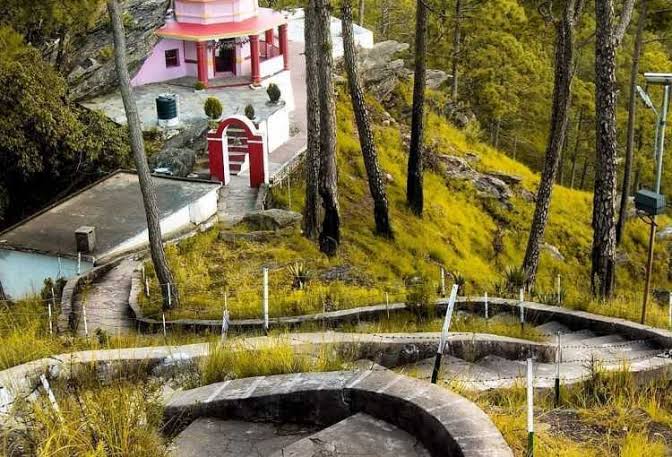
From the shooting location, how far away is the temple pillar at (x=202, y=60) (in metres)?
26.3

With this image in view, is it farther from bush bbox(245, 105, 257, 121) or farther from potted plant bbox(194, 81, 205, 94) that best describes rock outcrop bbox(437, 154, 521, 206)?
potted plant bbox(194, 81, 205, 94)

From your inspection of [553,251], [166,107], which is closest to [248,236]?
[166,107]

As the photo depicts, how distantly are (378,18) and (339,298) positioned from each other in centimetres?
3506

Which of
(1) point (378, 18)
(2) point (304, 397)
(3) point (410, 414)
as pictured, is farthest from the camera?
(1) point (378, 18)

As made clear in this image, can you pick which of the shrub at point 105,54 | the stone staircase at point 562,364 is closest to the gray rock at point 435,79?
the shrub at point 105,54

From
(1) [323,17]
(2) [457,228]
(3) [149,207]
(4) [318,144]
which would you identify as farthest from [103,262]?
(2) [457,228]

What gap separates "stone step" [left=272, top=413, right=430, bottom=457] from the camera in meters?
5.34

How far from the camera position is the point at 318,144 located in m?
17.8

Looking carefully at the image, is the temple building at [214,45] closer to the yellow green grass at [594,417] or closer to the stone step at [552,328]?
the stone step at [552,328]

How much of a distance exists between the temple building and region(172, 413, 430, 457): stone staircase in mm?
21587

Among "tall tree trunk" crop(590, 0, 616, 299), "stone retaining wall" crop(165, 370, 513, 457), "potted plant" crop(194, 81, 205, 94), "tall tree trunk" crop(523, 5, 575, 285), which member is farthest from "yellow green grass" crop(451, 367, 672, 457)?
"potted plant" crop(194, 81, 205, 94)

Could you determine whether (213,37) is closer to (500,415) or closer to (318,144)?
(318,144)

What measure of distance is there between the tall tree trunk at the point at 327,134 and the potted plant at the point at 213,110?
6843 mm

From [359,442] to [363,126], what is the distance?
529 inches
